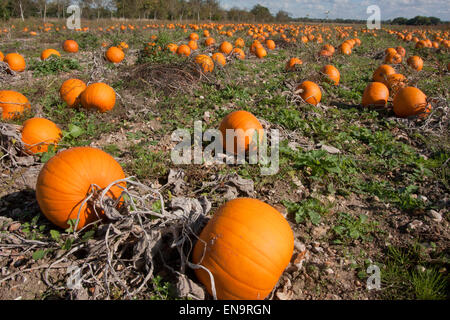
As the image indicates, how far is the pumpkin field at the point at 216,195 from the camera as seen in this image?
231cm

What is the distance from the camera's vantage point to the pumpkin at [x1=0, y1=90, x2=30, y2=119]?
4816mm

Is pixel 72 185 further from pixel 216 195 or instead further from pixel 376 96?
pixel 376 96

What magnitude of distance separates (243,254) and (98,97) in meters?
4.53

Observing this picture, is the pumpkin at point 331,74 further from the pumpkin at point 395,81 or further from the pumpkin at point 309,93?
the pumpkin at point 309,93

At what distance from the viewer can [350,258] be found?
2760 millimetres

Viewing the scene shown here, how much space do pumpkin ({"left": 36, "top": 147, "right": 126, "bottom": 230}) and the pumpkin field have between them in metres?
0.01

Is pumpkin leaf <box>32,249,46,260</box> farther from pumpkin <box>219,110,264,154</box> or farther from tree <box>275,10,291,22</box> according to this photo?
tree <box>275,10,291,22</box>

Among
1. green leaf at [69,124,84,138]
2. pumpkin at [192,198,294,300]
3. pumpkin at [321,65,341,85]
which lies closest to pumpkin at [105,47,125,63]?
green leaf at [69,124,84,138]

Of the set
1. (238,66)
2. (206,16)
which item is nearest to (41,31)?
(238,66)

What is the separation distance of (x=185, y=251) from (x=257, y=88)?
5.97 meters

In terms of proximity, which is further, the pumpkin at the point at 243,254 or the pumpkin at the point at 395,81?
the pumpkin at the point at 395,81

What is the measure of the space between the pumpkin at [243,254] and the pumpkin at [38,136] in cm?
317

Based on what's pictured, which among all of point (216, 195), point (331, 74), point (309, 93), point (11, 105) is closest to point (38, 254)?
point (216, 195)

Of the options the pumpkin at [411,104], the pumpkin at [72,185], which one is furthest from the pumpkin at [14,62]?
the pumpkin at [411,104]
